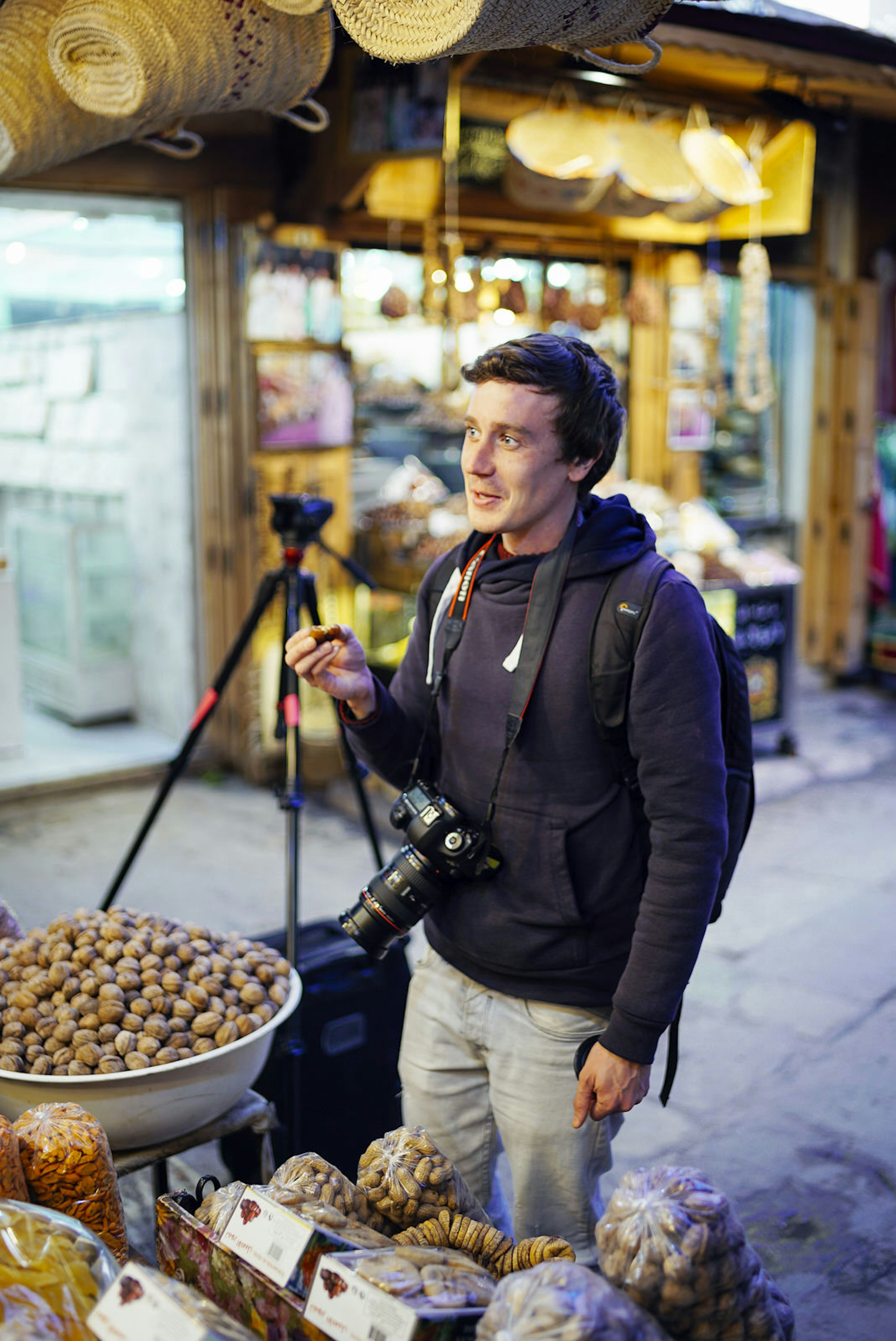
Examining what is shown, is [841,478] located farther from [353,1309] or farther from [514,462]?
[353,1309]

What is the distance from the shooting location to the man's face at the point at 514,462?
1.84 m

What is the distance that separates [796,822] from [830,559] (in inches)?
121

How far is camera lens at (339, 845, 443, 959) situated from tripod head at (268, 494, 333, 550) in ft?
3.53

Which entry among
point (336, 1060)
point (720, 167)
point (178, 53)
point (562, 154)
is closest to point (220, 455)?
point (562, 154)

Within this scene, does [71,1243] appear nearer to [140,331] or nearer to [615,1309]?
[615,1309]

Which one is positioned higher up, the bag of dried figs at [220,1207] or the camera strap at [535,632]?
the camera strap at [535,632]

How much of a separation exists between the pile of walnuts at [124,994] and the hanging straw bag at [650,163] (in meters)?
4.74

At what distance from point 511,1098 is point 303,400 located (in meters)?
4.55

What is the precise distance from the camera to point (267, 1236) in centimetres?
126

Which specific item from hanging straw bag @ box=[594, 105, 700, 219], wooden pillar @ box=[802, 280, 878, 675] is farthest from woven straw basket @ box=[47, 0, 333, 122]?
wooden pillar @ box=[802, 280, 878, 675]

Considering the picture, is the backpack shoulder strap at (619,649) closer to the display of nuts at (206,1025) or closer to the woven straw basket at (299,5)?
the display of nuts at (206,1025)

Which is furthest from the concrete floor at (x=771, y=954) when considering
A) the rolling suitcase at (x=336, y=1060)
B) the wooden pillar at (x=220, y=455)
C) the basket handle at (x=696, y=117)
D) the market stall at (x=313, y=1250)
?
the basket handle at (x=696, y=117)

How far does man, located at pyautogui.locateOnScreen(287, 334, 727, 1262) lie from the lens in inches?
68.9

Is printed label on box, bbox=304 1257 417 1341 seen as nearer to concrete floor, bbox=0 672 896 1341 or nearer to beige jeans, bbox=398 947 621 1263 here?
beige jeans, bbox=398 947 621 1263
